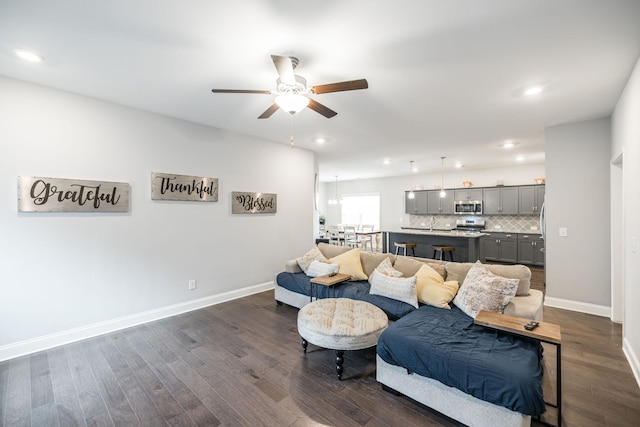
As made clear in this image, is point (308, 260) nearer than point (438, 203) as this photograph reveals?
Yes

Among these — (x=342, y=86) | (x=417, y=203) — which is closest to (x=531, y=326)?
(x=342, y=86)

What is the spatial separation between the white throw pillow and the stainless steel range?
595cm

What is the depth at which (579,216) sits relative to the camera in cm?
391

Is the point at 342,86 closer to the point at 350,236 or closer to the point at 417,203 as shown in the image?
the point at 350,236

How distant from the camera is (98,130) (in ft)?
10.6

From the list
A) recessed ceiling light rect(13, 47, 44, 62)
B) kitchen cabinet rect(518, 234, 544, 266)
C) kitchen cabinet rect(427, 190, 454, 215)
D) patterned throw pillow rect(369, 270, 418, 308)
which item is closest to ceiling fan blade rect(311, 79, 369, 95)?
patterned throw pillow rect(369, 270, 418, 308)

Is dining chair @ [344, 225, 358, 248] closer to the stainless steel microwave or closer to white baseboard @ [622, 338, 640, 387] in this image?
the stainless steel microwave

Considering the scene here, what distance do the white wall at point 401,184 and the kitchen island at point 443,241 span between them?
2.50 m

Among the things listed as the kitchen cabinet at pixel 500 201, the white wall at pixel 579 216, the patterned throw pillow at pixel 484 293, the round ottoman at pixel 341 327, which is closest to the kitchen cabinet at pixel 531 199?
the kitchen cabinet at pixel 500 201

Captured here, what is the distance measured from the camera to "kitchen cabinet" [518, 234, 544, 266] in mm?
6676

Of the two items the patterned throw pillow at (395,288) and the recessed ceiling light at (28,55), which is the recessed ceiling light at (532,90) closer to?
the patterned throw pillow at (395,288)

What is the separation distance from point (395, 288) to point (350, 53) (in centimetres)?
232

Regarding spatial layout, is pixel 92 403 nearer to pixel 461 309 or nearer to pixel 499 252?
pixel 461 309

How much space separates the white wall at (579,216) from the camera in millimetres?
3760
